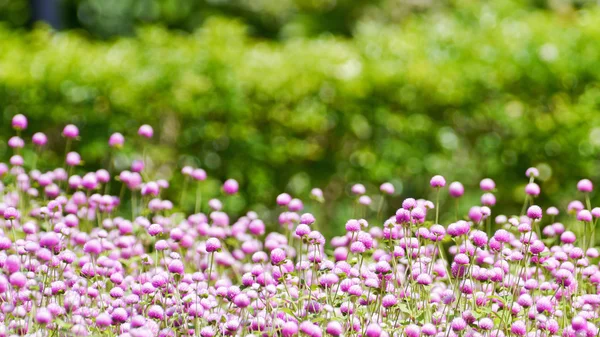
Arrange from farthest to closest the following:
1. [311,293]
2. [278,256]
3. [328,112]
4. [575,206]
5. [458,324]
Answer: [328,112] < [575,206] < [311,293] < [278,256] < [458,324]

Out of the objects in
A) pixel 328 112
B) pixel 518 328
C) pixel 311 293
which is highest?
pixel 518 328

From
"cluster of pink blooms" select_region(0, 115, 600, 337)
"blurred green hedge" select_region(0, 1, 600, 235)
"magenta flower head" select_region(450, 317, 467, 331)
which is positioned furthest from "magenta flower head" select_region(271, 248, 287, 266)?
"blurred green hedge" select_region(0, 1, 600, 235)

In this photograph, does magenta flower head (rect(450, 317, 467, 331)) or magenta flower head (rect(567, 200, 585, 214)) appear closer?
magenta flower head (rect(450, 317, 467, 331))

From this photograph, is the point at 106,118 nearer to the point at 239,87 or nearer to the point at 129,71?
the point at 129,71

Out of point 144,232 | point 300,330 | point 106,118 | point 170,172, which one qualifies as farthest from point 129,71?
point 300,330

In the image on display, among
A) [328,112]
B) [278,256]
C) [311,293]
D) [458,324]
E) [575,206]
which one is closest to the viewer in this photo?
[458,324]

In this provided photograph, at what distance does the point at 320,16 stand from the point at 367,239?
12478 mm

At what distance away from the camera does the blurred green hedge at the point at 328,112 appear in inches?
229

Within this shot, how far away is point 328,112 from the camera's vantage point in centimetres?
589

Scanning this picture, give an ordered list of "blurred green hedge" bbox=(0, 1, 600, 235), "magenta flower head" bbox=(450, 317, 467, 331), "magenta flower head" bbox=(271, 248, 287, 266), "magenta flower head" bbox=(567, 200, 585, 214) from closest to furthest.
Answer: "magenta flower head" bbox=(450, 317, 467, 331), "magenta flower head" bbox=(271, 248, 287, 266), "magenta flower head" bbox=(567, 200, 585, 214), "blurred green hedge" bbox=(0, 1, 600, 235)

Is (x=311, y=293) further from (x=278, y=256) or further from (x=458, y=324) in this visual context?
(x=458, y=324)

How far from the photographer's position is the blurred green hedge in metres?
5.81

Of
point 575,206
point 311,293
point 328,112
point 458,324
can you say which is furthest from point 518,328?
point 328,112

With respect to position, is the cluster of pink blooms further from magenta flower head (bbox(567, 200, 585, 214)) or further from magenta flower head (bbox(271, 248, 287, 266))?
magenta flower head (bbox(567, 200, 585, 214))
